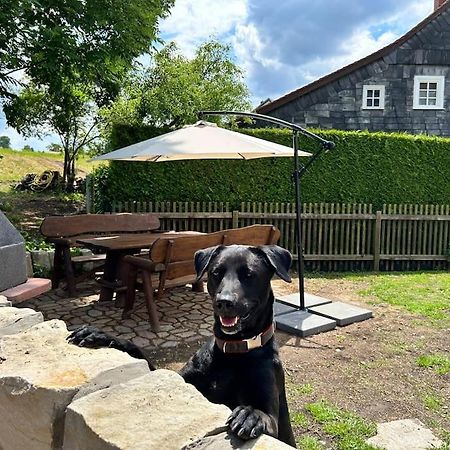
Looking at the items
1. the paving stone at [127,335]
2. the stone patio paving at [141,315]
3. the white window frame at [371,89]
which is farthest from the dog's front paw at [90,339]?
the white window frame at [371,89]

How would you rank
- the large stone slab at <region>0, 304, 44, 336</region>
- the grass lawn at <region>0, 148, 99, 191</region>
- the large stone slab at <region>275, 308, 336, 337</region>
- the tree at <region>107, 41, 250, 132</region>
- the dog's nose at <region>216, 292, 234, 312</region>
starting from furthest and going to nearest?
the grass lawn at <region>0, 148, 99, 191</region> < the tree at <region>107, 41, 250, 132</region> < the large stone slab at <region>275, 308, 336, 337</region> < the large stone slab at <region>0, 304, 44, 336</region> < the dog's nose at <region>216, 292, 234, 312</region>

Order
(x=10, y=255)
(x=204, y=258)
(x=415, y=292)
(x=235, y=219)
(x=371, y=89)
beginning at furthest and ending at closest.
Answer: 1. (x=371, y=89)
2. (x=235, y=219)
3. (x=415, y=292)
4. (x=10, y=255)
5. (x=204, y=258)

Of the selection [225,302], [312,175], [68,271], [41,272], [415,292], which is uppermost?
[312,175]

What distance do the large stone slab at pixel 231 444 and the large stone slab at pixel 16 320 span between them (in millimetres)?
1485

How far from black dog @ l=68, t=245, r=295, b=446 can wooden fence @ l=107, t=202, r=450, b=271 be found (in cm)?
717

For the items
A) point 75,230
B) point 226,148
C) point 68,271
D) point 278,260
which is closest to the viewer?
point 278,260

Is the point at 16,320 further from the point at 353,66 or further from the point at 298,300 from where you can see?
the point at 353,66

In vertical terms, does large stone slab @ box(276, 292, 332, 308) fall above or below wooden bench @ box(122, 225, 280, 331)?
below

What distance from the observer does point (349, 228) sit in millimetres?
9977

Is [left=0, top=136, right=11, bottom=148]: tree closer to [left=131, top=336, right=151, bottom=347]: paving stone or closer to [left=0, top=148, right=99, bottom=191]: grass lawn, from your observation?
[left=0, top=148, right=99, bottom=191]: grass lawn

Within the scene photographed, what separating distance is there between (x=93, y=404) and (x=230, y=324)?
58 centimetres

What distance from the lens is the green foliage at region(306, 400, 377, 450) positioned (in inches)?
125

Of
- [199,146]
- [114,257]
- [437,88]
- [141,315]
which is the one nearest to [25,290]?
[141,315]

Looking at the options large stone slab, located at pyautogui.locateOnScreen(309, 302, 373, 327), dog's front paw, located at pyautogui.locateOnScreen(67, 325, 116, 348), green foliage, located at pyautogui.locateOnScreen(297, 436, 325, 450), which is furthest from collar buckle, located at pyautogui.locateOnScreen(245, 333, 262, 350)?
large stone slab, located at pyautogui.locateOnScreen(309, 302, 373, 327)
